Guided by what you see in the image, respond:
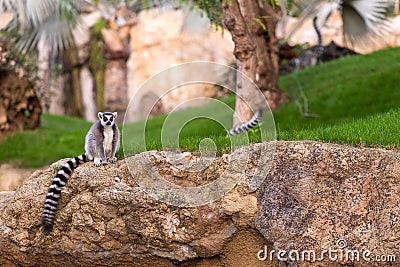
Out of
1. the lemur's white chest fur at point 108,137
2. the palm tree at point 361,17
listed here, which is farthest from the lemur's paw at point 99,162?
the palm tree at point 361,17

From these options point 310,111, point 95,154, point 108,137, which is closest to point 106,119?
point 108,137

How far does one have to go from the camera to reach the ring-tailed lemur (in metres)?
10.4

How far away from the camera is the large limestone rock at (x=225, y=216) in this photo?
9391mm

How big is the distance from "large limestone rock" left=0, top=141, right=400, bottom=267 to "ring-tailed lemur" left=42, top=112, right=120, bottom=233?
139mm

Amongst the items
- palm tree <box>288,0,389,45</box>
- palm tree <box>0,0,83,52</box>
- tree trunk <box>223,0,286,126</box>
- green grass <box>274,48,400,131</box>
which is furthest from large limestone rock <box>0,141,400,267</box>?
palm tree <box>288,0,389,45</box>

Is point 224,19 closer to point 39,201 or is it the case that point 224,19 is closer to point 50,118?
point 39,201

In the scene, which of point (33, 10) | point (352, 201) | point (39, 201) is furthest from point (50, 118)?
point (352, 201)

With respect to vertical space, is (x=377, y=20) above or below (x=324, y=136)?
above

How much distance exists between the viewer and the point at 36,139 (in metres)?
21.4

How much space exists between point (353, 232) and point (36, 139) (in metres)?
13.7

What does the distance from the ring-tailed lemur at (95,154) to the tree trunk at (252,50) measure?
457cm

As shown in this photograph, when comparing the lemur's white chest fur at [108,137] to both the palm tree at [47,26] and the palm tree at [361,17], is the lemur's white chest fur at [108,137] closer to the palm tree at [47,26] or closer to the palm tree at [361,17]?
the palm tree at [47,26]

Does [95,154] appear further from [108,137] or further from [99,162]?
[108,137]

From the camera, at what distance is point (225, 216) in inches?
393
